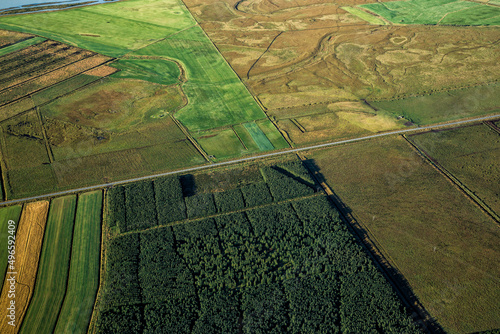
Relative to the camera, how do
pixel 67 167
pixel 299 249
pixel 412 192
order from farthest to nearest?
pixel 67 167, pixel 412 192, pixel 299 249

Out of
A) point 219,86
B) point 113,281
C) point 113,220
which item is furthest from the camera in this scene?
point 219,86

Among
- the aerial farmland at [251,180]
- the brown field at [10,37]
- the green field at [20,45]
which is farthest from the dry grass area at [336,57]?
the brown field at [10,37]

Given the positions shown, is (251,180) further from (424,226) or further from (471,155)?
(471,155)

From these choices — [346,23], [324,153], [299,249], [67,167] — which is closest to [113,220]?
[67,167]

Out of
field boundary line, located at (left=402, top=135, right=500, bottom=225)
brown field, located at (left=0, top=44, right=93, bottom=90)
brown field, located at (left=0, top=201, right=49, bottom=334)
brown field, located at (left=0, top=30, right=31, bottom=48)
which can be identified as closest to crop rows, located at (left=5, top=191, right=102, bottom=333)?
brown field, located at (left=0, top=201, right=49, bottom=334)

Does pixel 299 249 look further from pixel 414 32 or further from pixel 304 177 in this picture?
pixel 414 32

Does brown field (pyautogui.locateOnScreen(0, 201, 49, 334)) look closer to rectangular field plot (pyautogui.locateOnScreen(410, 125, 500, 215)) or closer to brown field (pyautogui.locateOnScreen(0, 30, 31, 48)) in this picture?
rectangular field plot (pyautogui.locateOnScreen(410, 125, 500, 215))
